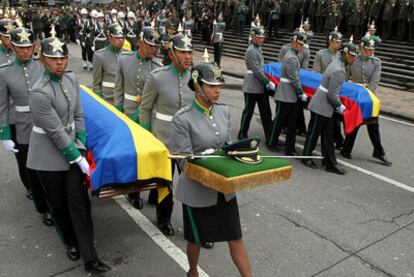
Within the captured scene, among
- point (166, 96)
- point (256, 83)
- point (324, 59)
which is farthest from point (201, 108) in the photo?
point (324, 59)

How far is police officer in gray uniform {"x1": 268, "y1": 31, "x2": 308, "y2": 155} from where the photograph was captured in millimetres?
6809

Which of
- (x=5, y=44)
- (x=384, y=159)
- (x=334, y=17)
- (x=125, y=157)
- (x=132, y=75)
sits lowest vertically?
(x=384, y=159)

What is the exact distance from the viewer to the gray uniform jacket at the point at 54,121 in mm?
3416

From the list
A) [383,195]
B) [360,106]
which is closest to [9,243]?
[383,195]

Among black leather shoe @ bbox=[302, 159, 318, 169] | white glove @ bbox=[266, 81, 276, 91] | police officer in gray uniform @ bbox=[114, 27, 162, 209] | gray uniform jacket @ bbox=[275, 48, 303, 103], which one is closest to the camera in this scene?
police officer in gray uniform @ bbox=[114, 27, 162, 209]

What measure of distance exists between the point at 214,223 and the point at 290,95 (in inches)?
167

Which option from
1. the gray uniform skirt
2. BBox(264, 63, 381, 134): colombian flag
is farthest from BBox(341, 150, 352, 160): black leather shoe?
the gray uniform skirt

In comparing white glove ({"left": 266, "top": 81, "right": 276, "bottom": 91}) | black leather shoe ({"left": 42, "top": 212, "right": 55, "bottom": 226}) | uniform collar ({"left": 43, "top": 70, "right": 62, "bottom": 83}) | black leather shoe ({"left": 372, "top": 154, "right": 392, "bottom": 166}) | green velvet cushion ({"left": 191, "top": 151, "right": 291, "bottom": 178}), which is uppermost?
uniform collar ({"left": 43, "top": 70, "right": 62, "bottom": 83})

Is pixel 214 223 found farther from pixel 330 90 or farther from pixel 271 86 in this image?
pixel 271 86

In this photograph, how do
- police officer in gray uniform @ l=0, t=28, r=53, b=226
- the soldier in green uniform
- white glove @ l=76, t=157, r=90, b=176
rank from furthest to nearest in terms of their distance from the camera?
the soldier in green uniform → police officer in gray uniform @ l=0, t=28, r=53, b=226 → white glove @ l=76, t=157, r=90, b=176

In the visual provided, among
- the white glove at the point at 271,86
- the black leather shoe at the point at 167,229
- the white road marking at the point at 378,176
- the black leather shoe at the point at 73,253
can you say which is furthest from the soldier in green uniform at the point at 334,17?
the black leather shoe at the point at 73,253

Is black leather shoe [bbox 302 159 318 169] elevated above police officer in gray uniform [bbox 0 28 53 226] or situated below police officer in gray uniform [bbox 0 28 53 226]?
below

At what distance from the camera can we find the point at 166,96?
14.4 ft

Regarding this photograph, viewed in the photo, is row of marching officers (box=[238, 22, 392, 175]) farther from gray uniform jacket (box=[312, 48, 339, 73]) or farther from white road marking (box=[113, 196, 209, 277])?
white road marking (box=[113, 196, 209, 277])
